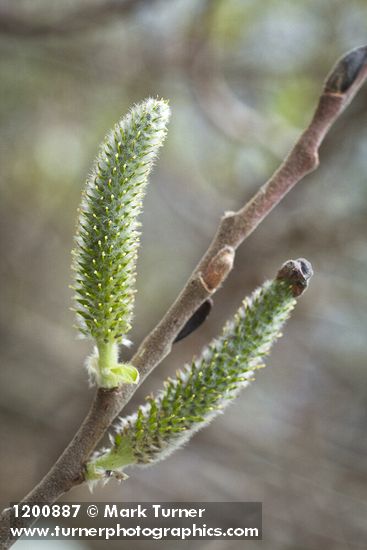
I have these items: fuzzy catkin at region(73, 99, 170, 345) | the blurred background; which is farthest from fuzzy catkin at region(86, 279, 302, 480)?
the blurred background

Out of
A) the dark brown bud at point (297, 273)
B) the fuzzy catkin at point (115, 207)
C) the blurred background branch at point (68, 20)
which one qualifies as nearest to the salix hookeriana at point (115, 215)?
the fuzzy catkin at point (115, 207)

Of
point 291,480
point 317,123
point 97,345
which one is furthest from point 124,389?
point 291,480

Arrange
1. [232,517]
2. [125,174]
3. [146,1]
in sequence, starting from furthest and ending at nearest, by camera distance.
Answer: [232,517] < [146,1] < [125,174]

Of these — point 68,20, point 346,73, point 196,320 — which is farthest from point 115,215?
point 68,20

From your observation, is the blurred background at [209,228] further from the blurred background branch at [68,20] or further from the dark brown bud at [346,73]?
the dark brown bud at [346,73]

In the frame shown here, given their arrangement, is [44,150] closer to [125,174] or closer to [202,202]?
[202,202]

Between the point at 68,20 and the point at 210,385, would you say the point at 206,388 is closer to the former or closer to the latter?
the point at 210,385

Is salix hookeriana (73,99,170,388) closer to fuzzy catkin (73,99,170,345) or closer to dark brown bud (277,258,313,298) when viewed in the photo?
fuzzy catkin (73,99,170,345)

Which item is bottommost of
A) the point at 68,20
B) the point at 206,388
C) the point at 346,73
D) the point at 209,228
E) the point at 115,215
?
the point at 206,388
